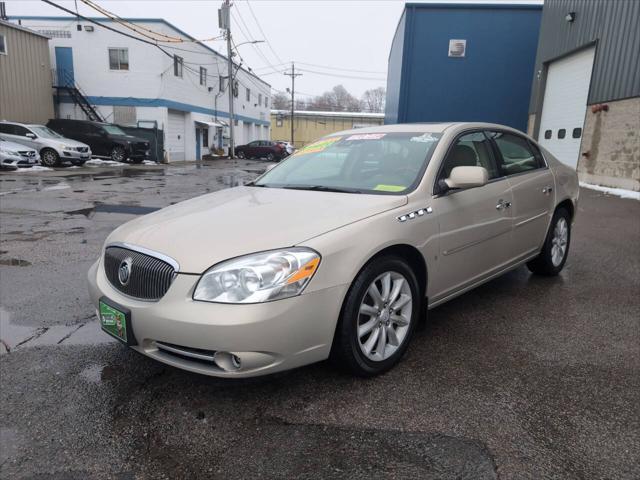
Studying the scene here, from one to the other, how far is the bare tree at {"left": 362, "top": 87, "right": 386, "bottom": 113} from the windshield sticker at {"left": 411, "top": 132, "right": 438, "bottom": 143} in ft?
296

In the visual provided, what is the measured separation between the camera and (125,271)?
8.39 feet

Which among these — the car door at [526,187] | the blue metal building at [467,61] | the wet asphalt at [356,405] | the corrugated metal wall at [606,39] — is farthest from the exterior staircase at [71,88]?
the car door at [526,187]


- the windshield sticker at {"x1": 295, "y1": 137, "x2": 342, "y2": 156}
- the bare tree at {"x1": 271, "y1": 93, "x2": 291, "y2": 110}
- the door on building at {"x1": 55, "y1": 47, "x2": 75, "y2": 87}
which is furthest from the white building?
the bare tree at {"x1": 271, "y1": 93, "x2": 291, "y2": 110}

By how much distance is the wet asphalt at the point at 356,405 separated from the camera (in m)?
2.04

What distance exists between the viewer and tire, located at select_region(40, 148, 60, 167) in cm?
1812

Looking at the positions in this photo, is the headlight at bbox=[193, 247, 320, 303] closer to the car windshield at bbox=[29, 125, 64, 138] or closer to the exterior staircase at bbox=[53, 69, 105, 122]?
the car windshield at bbox=[29, 125, 64, 138]

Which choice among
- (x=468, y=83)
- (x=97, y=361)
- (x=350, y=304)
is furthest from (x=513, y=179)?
(x=468, y=83)

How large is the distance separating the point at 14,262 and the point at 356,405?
14.7ft

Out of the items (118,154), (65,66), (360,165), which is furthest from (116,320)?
(65,66)

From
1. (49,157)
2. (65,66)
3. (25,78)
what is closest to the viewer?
(49,157)

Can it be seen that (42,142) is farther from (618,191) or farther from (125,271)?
(618,191)

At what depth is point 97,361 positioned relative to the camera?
293cm

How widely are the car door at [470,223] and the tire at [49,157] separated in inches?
Result: 734

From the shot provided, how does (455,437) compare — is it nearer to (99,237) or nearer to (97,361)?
(97,361)
